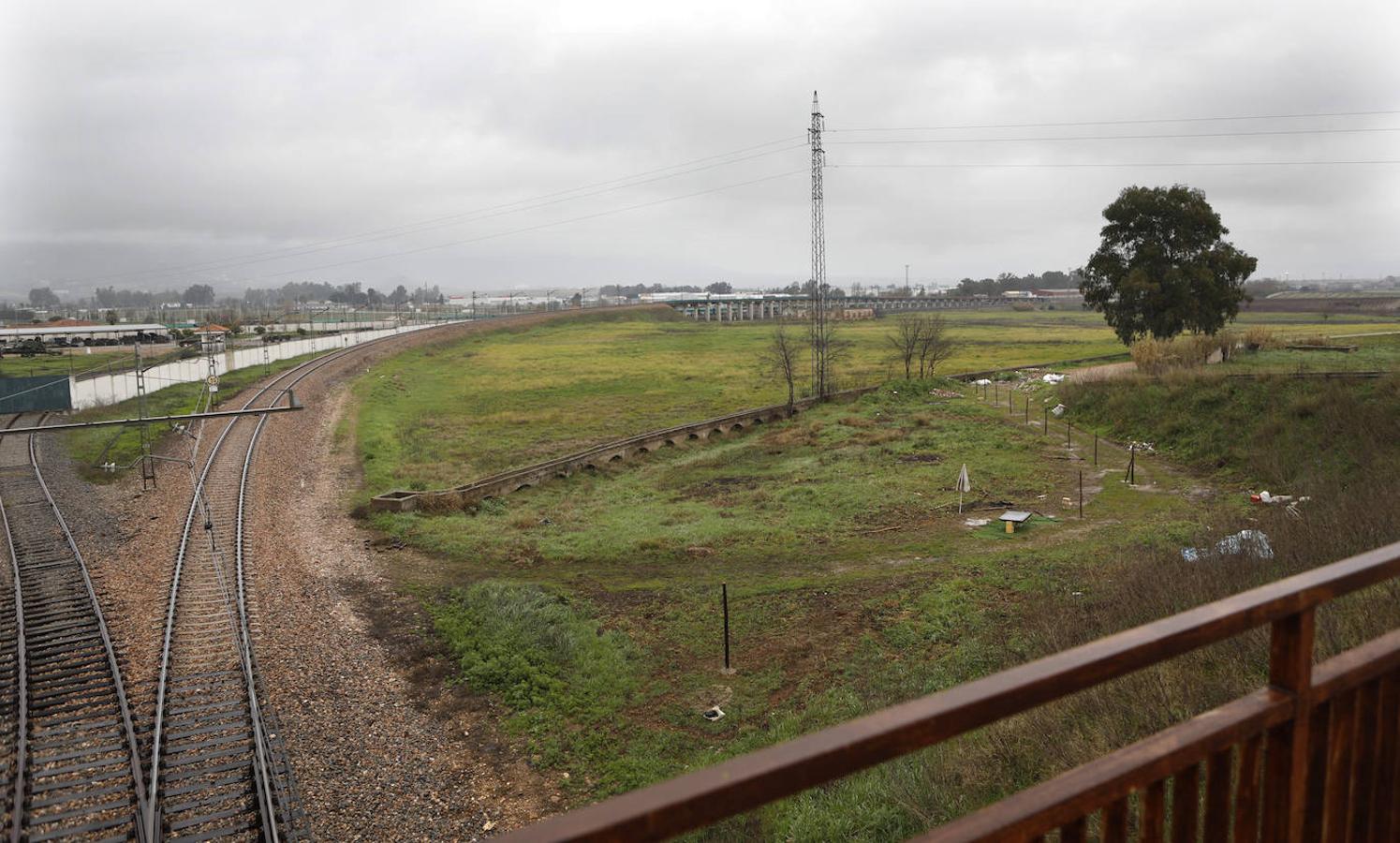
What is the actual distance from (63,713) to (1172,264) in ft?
155

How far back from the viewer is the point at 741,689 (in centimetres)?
1442

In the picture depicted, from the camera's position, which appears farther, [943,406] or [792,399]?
[792,399]

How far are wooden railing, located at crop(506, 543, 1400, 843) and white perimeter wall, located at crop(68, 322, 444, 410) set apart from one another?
45327 mm

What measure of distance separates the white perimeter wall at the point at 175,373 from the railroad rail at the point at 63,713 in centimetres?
2422

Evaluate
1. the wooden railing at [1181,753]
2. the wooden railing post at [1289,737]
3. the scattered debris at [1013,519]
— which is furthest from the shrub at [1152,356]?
the wooden railing post at [1289,737]

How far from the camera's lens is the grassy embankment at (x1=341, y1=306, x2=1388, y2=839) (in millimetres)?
8945

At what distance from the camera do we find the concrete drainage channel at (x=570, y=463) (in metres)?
26.8

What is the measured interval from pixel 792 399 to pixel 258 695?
33.3 meters

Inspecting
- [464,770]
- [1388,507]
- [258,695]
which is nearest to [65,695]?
[258,695]

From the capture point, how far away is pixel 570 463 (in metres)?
32.5

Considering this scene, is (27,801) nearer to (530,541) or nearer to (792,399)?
(530,541)

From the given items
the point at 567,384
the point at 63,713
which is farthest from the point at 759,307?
the point at 63,713

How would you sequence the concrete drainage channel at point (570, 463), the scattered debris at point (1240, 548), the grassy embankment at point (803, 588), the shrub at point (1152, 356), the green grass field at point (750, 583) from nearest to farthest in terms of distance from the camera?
the grassy embankment at point (803, 588), the scattered debris at point (1240, 548), the green grass field at point (750, 583), the concrete drainage channel at point (570, 463), the shrub at point (1152, 356)

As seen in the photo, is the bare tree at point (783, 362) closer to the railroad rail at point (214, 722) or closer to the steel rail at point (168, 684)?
the steel rail at point (168, 684)
